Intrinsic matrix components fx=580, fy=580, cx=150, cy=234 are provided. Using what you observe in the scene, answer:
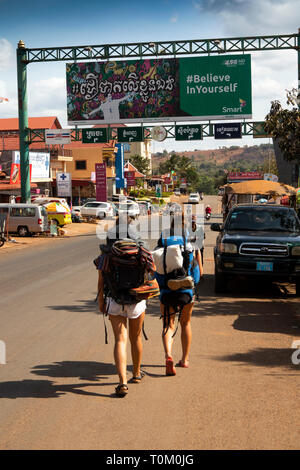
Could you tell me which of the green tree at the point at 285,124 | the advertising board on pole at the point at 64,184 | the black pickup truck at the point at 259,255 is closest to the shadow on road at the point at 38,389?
the black pickup truck at the point at 259,255

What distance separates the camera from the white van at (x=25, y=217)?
105ft

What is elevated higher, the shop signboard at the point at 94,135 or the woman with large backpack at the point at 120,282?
the shop signboard at the point at 94,135

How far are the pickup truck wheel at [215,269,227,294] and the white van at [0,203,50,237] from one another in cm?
2109

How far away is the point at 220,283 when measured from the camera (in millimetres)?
12281

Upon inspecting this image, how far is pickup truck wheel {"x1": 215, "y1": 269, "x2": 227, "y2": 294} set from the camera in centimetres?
1220

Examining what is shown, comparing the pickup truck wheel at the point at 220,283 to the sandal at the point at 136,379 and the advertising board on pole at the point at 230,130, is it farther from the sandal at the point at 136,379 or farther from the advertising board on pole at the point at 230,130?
the advertising board on pole at the point at 230,130

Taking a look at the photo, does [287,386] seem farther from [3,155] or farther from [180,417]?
[3,155]

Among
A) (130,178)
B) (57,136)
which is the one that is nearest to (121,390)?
(57,136)

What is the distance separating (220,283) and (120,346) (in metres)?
6.60

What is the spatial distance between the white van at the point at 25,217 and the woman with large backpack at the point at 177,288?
26.0 metres

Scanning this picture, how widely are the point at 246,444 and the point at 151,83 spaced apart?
94.4 ft

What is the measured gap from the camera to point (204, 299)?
11781mm

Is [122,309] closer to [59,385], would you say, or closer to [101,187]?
[59,385]

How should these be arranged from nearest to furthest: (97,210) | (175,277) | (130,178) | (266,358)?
(175,277)
(266,358)
(97,210)
(130,178)
